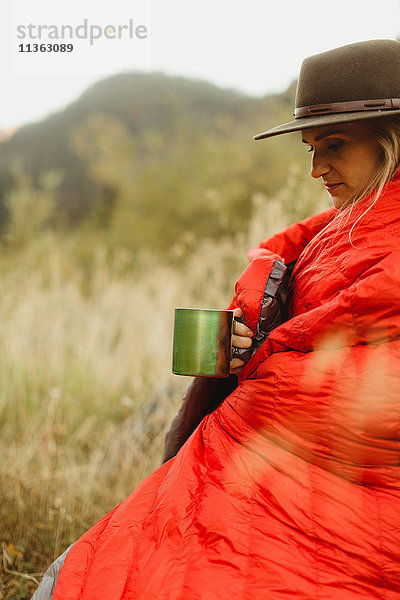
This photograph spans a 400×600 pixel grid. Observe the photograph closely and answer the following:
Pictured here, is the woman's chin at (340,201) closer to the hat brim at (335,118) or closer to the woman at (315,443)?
the woman at (315,443)

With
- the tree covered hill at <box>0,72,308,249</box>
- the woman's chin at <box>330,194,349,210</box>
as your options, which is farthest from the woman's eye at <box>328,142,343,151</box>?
the tree covered hill at <box>0,72,308,249</box>

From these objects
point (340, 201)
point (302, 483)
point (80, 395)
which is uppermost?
point (340, 201)

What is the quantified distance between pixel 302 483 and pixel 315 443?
89mm

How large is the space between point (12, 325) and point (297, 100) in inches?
103

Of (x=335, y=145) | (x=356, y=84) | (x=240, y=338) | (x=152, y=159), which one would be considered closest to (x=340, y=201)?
(x=335, y=145)

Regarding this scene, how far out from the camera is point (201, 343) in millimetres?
1114

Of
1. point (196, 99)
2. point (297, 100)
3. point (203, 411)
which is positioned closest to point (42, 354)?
point (203, 411)

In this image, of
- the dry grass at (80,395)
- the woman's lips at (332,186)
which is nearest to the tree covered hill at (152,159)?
the dry grass at (80,395)

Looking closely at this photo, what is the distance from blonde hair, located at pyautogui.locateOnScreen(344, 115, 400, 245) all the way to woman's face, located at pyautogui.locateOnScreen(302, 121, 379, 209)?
1 centimetres

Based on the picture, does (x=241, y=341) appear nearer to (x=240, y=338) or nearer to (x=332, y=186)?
(x=240, y=338)

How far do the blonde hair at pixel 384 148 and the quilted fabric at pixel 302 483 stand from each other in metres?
0.03

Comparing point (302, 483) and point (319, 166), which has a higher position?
point (319, 166)

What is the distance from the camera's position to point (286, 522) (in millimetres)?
986

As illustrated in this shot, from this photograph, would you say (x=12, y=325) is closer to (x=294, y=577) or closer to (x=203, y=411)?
(x=203, y=411)
